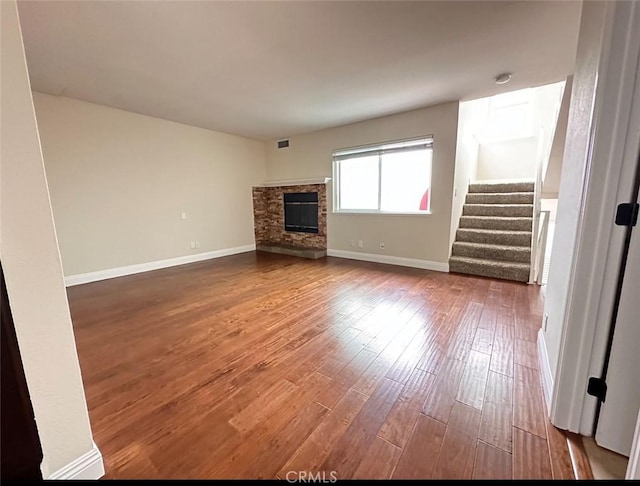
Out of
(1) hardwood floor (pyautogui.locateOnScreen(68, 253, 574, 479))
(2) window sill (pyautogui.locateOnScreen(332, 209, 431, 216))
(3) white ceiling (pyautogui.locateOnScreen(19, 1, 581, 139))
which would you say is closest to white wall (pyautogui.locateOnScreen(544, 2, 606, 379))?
(1) hardwood floor (pyautogui.locateOnScreen(68, 253, 574, 479))

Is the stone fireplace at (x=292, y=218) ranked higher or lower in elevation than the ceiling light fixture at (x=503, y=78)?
lower

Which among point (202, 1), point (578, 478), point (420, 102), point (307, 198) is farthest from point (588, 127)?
point (307, 198)

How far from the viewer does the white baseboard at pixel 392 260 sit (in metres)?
4.24

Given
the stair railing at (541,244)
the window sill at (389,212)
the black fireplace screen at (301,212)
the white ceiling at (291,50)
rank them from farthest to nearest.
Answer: the black fireplace screen at (301,212)
the window sill at (389,212)
the stair railing at (541,244)
the white ceiling at (291,50)

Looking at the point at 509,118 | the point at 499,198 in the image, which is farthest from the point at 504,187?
the point at 509,118

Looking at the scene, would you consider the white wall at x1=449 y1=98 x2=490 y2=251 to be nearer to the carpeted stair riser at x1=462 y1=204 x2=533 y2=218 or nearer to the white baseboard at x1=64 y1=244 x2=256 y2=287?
the carpeted stair riser at x1=462 y1=204 x2=533 y2=218

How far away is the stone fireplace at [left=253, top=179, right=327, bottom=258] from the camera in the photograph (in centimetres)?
558

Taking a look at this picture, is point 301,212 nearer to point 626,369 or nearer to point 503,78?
point 503,78

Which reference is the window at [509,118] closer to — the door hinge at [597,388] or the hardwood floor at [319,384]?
the hardwood floor at [319,384]

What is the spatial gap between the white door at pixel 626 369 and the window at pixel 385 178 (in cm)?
328

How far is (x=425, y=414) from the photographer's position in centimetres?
143

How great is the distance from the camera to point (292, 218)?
6.07m

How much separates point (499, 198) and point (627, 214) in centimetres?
399
